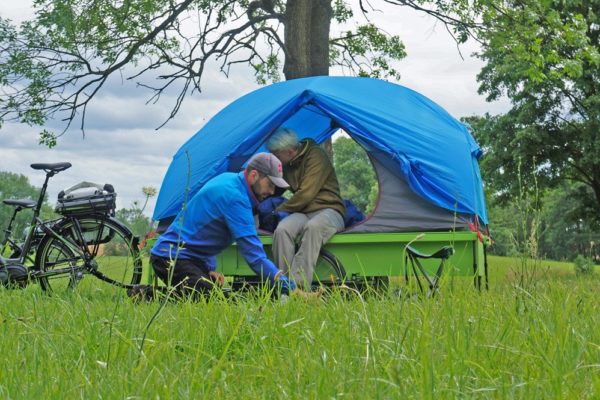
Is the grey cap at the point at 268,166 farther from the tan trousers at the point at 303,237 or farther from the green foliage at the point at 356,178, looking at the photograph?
the green foliage at the point at 356,178

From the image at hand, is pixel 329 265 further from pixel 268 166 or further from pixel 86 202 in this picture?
pixel 86 202

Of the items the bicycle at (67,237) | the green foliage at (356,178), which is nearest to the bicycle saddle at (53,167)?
the bicycle at (67,237)

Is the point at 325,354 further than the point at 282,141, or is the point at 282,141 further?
the point at 282,141

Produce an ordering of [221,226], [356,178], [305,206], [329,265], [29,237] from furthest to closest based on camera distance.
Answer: [356,178], [29,237], [305,206], [329,265], [221,226]

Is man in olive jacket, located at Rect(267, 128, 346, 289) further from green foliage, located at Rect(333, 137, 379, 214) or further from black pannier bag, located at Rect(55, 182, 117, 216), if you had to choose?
green foliage, located at Rect(333, 137, 379, 214)

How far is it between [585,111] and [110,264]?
781 inches

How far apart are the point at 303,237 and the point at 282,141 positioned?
1.11 m

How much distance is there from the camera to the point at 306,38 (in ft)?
41.5

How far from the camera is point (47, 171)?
8125 mm

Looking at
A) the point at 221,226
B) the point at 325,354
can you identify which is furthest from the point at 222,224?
the point at 325,354

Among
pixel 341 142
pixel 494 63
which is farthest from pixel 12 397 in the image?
pixel 341 142

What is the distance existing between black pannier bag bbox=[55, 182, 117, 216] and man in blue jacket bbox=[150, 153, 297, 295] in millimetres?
2005

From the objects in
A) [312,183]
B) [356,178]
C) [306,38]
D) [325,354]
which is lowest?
[325,354]

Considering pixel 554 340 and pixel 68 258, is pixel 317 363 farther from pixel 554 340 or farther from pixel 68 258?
pixel 68 258
